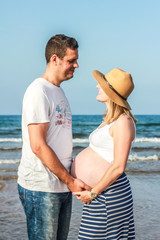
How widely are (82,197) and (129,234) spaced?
0.47 meters

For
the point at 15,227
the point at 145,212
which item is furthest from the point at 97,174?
the point at 145,212

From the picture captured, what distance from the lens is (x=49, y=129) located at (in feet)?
7.93

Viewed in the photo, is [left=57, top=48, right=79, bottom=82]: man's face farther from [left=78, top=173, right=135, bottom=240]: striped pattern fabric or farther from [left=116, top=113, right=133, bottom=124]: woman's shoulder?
[left=78, top=173, right=135, bottom=240]: striped pattern fabric

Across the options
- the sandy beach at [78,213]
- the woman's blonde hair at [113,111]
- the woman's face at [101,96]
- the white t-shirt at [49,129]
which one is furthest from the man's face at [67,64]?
the sandy beach at [78,213]

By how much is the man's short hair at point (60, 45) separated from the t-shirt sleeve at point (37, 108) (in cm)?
34

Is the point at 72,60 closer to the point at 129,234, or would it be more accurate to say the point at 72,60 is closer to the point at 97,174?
the point at 97,174

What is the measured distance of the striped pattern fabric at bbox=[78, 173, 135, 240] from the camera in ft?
8.02

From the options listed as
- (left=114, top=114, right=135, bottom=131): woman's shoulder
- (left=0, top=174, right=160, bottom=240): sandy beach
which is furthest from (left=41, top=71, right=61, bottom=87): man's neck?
(left=0, top=174, right=160, bottom=240): sandy beach

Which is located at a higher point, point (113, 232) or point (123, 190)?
point (123, 190)

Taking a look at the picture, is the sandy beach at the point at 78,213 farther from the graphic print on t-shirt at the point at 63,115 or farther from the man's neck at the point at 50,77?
the man's neck at the point at 50,77

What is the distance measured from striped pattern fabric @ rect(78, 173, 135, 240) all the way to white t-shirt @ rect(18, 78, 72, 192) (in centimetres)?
27

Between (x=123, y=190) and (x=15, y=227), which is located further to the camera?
(x=15, y=227)

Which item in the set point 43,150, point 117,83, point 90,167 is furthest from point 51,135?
point 117,83

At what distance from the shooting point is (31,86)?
7.94 ft
